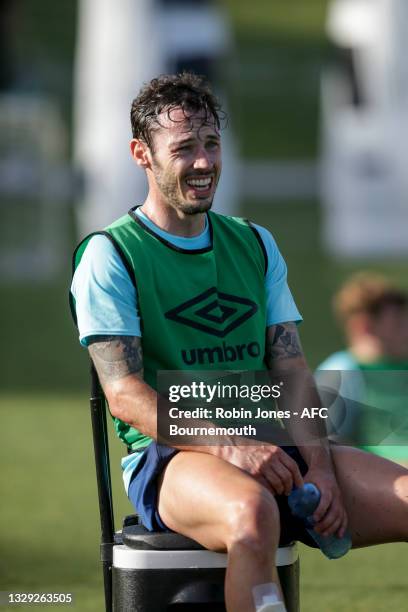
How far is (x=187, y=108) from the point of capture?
3.74m

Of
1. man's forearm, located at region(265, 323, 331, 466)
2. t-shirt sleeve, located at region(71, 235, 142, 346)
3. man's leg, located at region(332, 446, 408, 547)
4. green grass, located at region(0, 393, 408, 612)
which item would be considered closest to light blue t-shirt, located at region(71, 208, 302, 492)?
t-shirt sleeve, located at region(71, 235, 142, 346)

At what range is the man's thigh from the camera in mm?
3328

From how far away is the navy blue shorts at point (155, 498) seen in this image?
139 inches

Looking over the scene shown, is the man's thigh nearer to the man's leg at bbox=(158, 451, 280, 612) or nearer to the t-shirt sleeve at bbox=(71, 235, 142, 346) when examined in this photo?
the man's leg at bbox=(158, 451, 280, 612)

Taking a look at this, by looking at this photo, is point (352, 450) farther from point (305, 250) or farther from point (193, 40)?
point (193, 40)

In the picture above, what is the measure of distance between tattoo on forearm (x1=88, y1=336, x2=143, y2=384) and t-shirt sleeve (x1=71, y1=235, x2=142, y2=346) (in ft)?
0.06

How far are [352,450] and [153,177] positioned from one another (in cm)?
95

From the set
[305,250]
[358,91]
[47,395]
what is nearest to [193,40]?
[358,91]

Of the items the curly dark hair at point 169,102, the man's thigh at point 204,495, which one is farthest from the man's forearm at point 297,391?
the curly dark hair at point 169,102

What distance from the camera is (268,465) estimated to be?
11.4 feet

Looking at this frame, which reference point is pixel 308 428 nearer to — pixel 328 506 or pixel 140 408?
pixel 328 506

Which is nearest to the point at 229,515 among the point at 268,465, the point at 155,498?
the point at 268,465

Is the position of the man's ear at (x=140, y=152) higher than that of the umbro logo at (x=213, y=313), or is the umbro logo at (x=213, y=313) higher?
the man's ear at (x=140, y=152)

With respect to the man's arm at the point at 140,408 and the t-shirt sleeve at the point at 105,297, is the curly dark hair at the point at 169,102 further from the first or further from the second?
the man's arm at the point at 140,408
